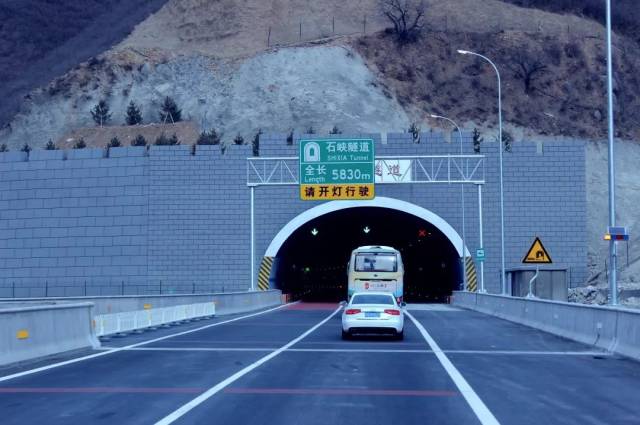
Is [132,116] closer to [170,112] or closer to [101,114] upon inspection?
[101,114]

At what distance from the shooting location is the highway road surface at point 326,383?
42.0 feet

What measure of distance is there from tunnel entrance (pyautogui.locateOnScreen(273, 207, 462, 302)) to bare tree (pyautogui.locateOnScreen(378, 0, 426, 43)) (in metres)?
23.6

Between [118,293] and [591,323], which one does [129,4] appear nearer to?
[118,293]

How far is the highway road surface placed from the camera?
12.8m

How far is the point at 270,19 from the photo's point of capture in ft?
343

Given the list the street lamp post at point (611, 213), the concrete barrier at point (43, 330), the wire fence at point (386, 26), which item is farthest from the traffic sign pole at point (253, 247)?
the wire fence at point (386, 26)

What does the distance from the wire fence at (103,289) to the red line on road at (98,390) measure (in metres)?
42.7

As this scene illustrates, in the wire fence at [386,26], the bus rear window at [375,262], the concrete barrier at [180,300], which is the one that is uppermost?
the wire fence at [386,26]

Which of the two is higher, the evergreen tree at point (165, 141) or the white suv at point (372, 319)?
the evergreen tree at point (165, 141)

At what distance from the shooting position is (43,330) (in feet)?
66.6

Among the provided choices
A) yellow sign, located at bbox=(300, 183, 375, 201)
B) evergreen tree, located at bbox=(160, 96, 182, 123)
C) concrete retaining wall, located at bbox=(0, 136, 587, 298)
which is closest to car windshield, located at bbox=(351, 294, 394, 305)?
yellow sign, located at bbox=(300, 183, 375, 201)

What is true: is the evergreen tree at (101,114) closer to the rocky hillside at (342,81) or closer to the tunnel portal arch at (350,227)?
the rocky hillside at (342,81)

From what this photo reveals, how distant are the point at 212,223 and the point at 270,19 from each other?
163 feet

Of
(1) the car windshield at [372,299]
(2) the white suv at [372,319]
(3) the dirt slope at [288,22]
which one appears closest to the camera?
(2) the white suv at [372,319]
